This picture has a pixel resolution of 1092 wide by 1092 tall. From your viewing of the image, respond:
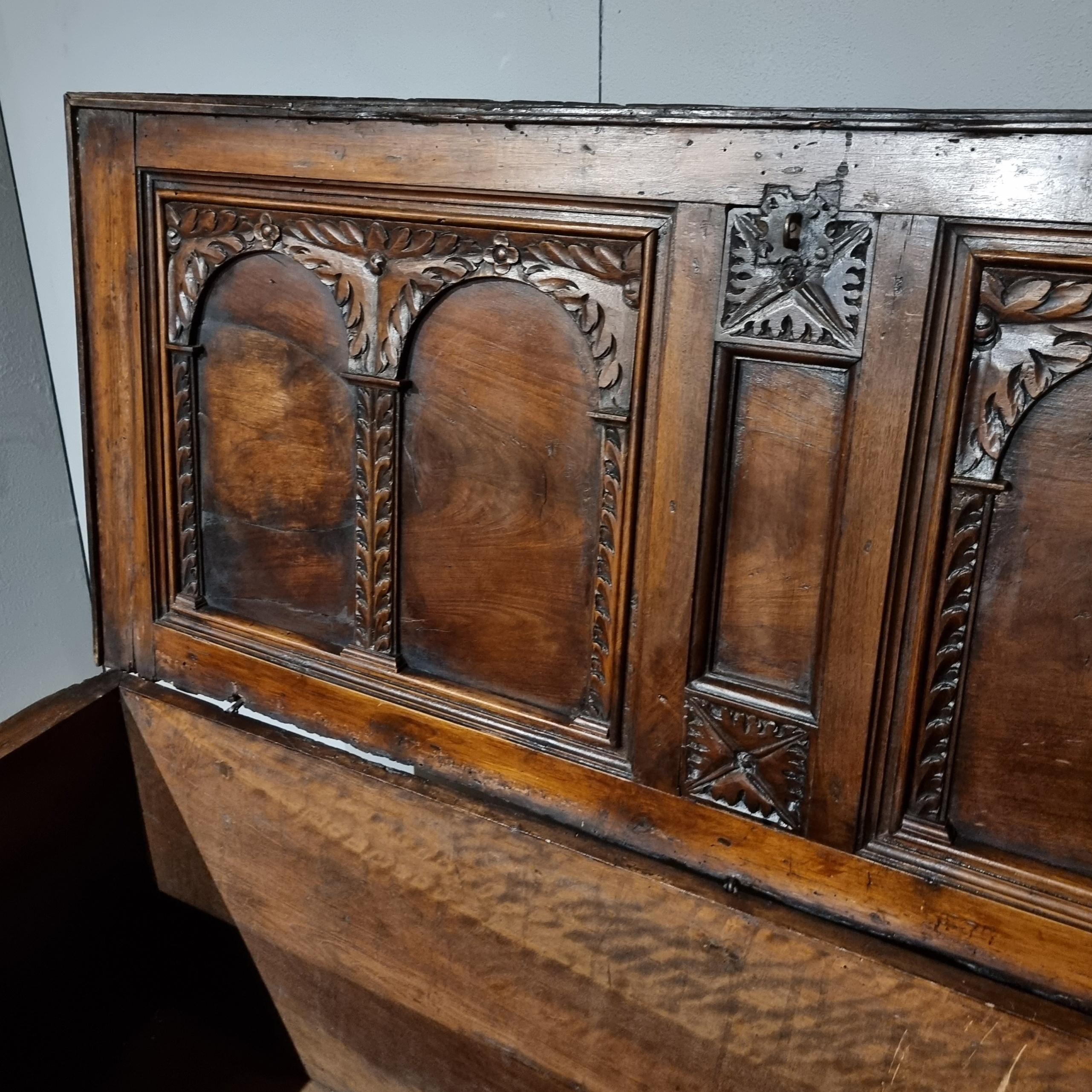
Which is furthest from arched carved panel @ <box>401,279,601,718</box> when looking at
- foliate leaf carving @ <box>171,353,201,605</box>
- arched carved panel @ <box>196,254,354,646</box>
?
foliate leaf carving @ <box>171,353,201,605</box>

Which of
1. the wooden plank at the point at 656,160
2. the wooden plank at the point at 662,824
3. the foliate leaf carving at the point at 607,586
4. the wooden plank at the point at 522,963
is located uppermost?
the wooden plank at the point at 656,160

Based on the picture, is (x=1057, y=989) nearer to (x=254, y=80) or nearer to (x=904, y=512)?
(x=904, y=512)

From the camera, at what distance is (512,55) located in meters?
1.24

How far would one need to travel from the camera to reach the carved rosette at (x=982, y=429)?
0.93 metres

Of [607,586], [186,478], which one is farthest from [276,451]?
[607,586]

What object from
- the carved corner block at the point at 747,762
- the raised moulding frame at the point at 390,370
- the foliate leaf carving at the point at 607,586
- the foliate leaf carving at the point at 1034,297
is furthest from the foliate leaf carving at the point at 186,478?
the foliate leaf carving at the point at 1034,297

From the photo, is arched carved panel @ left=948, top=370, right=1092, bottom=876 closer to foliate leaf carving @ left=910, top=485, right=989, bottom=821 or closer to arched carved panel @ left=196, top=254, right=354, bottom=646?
foliate leaf carving @ left=910, top=485, right=989, bottom=821

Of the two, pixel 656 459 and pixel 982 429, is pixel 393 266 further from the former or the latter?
pixel 982 429

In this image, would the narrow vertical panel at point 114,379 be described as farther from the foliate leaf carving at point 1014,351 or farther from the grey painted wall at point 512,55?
the foliate leaf carving at point 1014,351

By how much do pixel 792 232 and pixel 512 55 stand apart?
1.48 ft

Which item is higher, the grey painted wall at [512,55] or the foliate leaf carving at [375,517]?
the grey painted wall at [512,55]

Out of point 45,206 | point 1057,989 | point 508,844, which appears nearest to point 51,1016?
point 508,844

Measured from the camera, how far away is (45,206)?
169 centimetres

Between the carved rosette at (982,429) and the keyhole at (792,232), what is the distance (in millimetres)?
167
